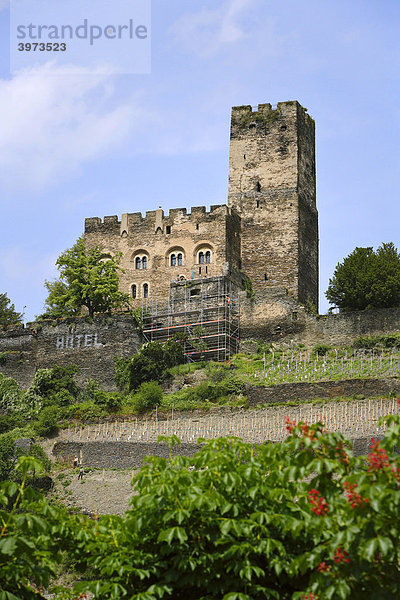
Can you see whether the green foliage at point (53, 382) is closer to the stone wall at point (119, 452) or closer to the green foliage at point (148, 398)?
the green foliage at point (148, 398)

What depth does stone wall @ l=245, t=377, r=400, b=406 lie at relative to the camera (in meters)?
35.8

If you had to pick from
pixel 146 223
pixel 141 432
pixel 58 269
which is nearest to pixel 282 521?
pixel 141 432

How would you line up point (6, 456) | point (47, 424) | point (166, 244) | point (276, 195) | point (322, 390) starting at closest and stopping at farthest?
1. point (6, 456)
2. point (322, 390)
3. point (47, 424)
4. point (166, 244)
5. point (276, 195)

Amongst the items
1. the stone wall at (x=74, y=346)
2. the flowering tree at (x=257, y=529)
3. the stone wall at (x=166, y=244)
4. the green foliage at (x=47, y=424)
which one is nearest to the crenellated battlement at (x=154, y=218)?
the stone wall at (x=166, y=244)

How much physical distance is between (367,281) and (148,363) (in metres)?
10.9

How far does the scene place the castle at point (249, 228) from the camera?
4841 centimetres

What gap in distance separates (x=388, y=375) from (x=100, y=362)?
13.2 m

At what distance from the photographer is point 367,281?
148 ft

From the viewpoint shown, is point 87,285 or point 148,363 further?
point 87,285

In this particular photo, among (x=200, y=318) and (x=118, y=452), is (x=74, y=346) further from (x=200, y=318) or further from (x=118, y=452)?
(x=118, y=452)

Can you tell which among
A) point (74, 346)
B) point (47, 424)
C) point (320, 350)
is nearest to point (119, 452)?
point (47, 424)

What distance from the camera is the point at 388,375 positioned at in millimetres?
37312

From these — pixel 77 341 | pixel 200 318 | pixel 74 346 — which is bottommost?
pixel 74 346

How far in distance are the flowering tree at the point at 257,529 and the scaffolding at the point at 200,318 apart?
3016 centimetres
